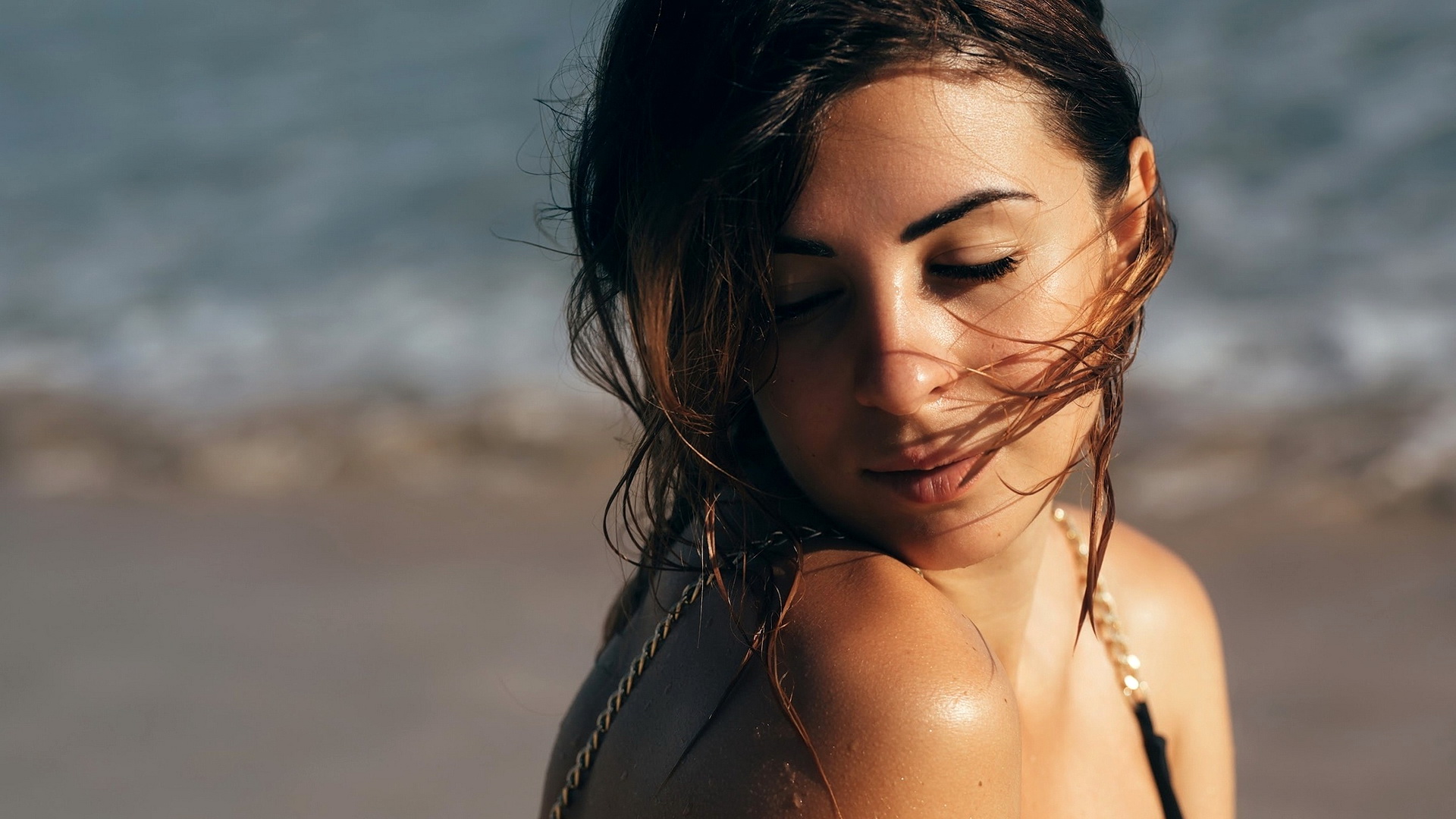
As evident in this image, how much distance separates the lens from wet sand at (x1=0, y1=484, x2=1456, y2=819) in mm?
3424

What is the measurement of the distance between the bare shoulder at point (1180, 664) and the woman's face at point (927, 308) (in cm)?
79

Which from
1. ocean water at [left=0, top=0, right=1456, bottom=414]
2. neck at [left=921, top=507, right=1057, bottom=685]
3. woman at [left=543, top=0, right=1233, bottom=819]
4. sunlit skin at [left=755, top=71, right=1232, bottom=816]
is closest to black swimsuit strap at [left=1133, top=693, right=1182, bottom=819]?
neck at [left=921, top=507, right=1057, bottom=685]

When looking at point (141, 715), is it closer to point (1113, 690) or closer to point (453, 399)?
point (453, 399)

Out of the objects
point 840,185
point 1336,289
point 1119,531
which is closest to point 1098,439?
point 840,185

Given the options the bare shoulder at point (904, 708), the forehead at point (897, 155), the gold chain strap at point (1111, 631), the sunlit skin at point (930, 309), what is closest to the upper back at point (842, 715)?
the bare shoulder at point (904, 708)

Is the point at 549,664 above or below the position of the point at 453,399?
below

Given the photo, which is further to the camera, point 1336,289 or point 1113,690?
point 1336,289

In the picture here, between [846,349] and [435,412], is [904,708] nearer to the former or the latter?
[846,349]

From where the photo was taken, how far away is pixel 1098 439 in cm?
174

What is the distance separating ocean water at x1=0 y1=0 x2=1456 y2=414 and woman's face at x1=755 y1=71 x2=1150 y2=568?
3.27 meters

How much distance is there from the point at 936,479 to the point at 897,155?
1.25 feet

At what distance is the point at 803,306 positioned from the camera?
152 centimetres

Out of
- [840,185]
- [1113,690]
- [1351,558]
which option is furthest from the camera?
[1351,558]

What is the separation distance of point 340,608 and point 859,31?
3.22 metres
